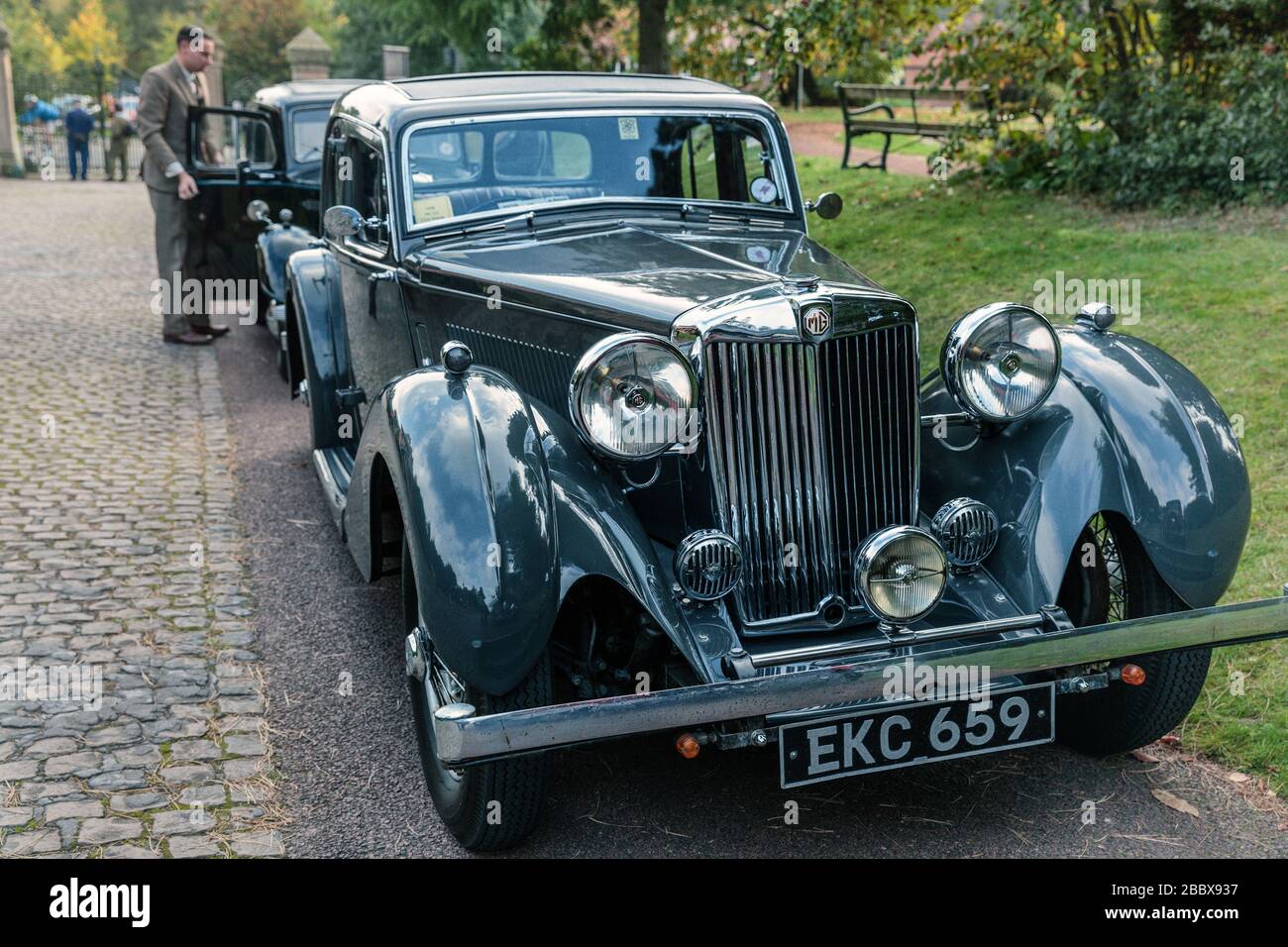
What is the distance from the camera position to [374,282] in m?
5.02

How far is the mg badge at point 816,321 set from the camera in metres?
3.26

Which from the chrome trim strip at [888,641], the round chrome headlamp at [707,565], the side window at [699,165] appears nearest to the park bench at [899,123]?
the side window at [699,165]

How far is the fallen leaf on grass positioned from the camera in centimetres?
349

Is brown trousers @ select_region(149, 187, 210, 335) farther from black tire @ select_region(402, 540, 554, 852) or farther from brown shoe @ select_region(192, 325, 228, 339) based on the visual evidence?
black tire @ select_region(402, 540, 554, 852)

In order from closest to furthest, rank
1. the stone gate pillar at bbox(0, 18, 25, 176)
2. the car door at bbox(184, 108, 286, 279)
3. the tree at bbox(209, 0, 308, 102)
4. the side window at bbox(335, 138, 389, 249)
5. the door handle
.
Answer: the door handle → the side window at bbox(335, 138, 389, 249) → the car door at bbox(184, 108, 286, 279) → the stone gate pillar at bbox(0, 18, 25, 176) → the tree at bbox(209, 0, 308, 102)

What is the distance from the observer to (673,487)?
11.4ft

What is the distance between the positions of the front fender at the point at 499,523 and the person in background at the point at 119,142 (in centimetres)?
2433

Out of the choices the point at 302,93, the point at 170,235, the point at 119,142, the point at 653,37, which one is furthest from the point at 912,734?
the point at 119,142

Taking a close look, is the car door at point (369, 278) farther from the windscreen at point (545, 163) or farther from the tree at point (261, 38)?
the tree at point (261, 38)

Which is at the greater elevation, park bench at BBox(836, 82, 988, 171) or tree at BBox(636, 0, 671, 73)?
tree at BBox(636, 0, 671, 73)

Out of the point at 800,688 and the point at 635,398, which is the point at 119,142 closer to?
the point at 635,398

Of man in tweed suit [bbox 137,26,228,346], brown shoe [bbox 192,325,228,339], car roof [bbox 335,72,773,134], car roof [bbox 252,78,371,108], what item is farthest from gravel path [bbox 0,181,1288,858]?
car roof [bbox 252,78,371,108]

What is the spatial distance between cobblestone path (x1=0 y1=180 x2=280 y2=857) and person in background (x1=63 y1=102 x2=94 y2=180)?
1750 centimetres
